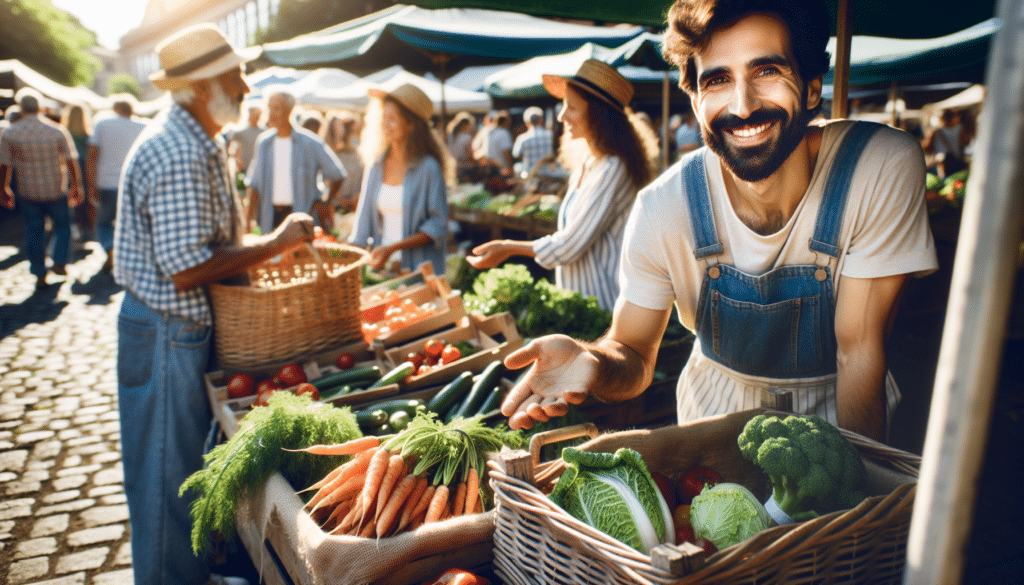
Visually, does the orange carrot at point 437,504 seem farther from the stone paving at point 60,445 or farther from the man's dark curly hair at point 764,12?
the stone paving at point 60,445

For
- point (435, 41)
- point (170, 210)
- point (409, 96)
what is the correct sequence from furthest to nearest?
point (435, 41), point (409, 96), point (170, 210)

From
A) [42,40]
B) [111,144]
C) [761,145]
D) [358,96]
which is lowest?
[761,145]

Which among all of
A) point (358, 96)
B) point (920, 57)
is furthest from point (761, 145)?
point (358, 96)

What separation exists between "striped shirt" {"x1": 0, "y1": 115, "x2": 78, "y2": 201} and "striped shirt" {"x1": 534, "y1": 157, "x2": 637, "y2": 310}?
8796 millimetres

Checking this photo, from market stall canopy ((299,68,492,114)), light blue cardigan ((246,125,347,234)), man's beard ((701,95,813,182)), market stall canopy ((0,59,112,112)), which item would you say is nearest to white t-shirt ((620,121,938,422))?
man's beard ((701,95,813,182))

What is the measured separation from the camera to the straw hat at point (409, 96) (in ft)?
15.3

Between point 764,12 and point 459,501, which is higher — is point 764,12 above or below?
above

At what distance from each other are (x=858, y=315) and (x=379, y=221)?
4040 mm

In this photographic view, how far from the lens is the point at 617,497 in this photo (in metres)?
1.45

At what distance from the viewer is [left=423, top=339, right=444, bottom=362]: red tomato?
348 cm

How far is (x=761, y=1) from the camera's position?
66.4 inches

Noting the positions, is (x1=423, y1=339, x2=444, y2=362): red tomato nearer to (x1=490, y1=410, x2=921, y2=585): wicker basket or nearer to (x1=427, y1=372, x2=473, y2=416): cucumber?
(x1=427, y1=372, x2=473, y2=416): cucumber

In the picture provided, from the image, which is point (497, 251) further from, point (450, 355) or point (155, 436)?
point (155, 436)

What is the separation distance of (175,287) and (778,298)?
2449 millimetres
